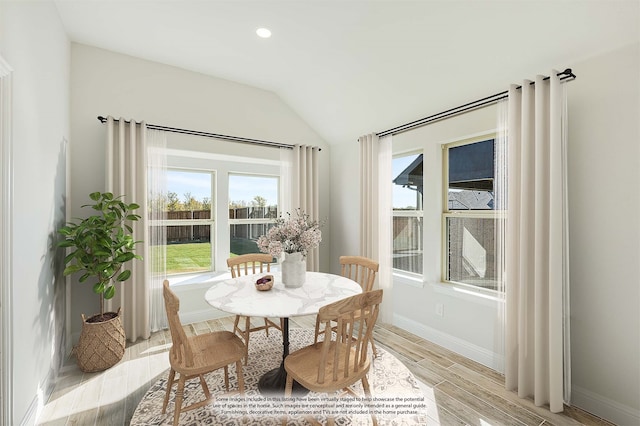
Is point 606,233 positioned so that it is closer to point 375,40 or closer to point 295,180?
point 375,40

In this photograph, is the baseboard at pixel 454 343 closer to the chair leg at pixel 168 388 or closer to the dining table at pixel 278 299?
the dining table at pixel 278 299

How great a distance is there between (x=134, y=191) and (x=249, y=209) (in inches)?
69.5

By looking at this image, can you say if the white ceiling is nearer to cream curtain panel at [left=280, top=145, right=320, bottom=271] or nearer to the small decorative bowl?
cream curtain panel at [left=280, top=145, right=320, bottom=271]

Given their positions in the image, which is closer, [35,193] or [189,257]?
[35,193]

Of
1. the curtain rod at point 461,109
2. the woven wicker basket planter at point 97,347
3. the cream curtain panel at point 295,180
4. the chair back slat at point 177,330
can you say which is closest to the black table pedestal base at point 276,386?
the chair back slat at point 177,330

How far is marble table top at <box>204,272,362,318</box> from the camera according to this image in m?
1.79

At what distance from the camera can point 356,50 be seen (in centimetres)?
279

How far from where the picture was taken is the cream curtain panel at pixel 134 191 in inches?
117

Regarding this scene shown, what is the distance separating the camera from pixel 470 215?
9.55 ft

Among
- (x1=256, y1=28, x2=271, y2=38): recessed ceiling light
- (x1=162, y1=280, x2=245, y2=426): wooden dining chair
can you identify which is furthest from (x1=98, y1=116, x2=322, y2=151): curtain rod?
(x1=162, y1=280, x2=245, y2=426): wooden dining chair

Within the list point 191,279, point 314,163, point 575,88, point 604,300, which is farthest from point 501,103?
point 191,279

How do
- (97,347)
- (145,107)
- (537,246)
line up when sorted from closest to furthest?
(537,246) < (97,347) < (145,107)

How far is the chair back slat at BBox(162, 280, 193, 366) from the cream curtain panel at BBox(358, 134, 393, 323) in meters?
2.39

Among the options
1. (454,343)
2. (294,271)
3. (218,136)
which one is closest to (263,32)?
(218,136)
